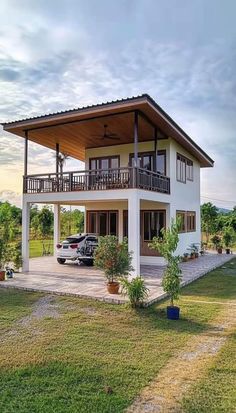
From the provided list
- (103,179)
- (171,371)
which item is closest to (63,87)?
(103,179)

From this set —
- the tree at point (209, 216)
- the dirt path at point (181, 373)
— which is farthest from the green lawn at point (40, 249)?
the dirt path at point (181, 373)

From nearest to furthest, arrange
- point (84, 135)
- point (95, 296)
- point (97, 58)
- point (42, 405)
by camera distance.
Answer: point (42, 405) < point (95, 296) < point (97, 58) < point (84, 135)

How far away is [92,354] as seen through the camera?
5.50m

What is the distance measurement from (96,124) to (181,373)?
10.9 m

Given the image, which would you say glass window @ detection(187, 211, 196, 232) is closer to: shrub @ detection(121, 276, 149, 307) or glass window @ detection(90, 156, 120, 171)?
glass window @ detection(90, 156, 120, 171)

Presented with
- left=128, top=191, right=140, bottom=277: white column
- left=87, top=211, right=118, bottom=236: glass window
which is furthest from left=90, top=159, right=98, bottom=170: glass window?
left=128, top=191, right=140, bottom=277: white column

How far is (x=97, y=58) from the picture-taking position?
40.3 ft

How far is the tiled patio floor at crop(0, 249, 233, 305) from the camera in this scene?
9617mm

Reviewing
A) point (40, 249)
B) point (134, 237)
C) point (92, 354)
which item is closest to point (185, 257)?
point (134, 237)

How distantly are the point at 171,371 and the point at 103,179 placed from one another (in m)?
9.94

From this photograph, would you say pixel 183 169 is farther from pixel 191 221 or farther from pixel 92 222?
pixel 92 222

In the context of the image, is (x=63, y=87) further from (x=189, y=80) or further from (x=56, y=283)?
(x=56, y=283)

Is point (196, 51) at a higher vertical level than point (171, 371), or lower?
higher

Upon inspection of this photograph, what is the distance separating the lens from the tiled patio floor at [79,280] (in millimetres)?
9617
